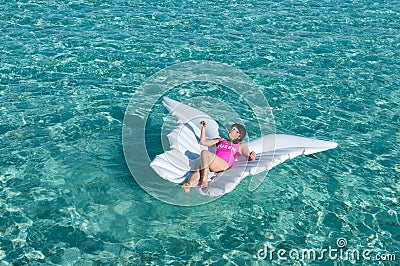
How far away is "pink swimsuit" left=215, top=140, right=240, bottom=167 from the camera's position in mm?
8570

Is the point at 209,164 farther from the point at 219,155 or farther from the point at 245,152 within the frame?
the point at 245,152

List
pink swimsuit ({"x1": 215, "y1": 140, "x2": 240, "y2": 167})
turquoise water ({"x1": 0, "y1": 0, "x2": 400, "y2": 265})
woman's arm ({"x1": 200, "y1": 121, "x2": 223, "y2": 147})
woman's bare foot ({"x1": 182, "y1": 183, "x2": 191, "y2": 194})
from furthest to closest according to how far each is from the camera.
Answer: woman's arm ({"x1": 200, "y1": 121, "x2": 223, "y2": 147}) → pink swimsuit ({"x1": 215, "y1": 140, "x2": 240, "y2": 167}) → woman's bare foot ({"x1": 182, "y1": 183, "x2": 191, "y2": 194}) → turquoise water ({"x1": 0, "y1": 0, "x2": 400, "y2": 265})

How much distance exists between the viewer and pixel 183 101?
12227 millimetres

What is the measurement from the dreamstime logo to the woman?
0.46m

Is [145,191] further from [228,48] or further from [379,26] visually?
[379,26]

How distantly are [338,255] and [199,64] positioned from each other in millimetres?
8022

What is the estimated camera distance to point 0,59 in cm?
1351

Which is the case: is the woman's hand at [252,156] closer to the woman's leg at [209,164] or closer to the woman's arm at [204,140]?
the woman's leg at [209,164]
